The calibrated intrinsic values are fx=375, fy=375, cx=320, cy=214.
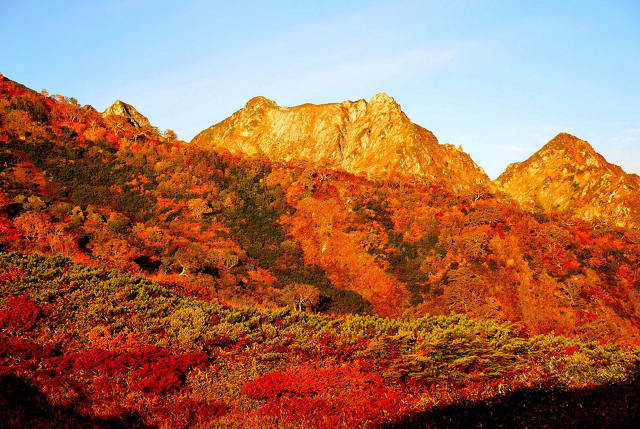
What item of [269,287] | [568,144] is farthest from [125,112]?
[568,144]

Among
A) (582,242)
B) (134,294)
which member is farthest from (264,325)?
(582,242)

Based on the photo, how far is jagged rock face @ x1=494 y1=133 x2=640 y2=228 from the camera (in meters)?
105

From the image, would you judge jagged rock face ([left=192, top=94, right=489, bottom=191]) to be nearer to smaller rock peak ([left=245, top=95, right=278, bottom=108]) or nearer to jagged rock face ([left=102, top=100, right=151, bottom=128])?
smaller rock peak ([left=245, top=95, right=278, bottom=108])

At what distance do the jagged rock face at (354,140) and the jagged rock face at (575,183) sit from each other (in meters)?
19.3

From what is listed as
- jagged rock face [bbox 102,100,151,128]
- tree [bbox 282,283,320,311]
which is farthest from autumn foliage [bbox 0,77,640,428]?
jagged rock face [bbox 102,100,151,128]

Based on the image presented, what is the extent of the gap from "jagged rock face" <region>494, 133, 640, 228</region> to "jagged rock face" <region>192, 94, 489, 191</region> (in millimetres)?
19287

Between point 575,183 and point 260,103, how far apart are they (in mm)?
132914

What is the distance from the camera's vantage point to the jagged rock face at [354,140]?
12538 cm

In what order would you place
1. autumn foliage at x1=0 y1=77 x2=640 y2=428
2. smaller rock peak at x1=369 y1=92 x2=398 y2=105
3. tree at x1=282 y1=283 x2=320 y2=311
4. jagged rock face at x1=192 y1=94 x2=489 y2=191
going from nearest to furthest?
autumn foliage at x1=0 y1=77 x2=640 y2=428 → tree at x1=282 y1=283 x2=320 y2=311 → jagged rock face at x1=192 y1=94 x2=489 y2=191 → smaller rock peak at x1=369 y1=92 x2=398 y2=105

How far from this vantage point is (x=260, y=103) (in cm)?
17938

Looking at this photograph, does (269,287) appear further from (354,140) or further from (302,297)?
(354,140)

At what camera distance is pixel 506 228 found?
173 feet

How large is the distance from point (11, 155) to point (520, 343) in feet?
209

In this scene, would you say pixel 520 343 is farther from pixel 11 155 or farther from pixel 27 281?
pixel 11 155
